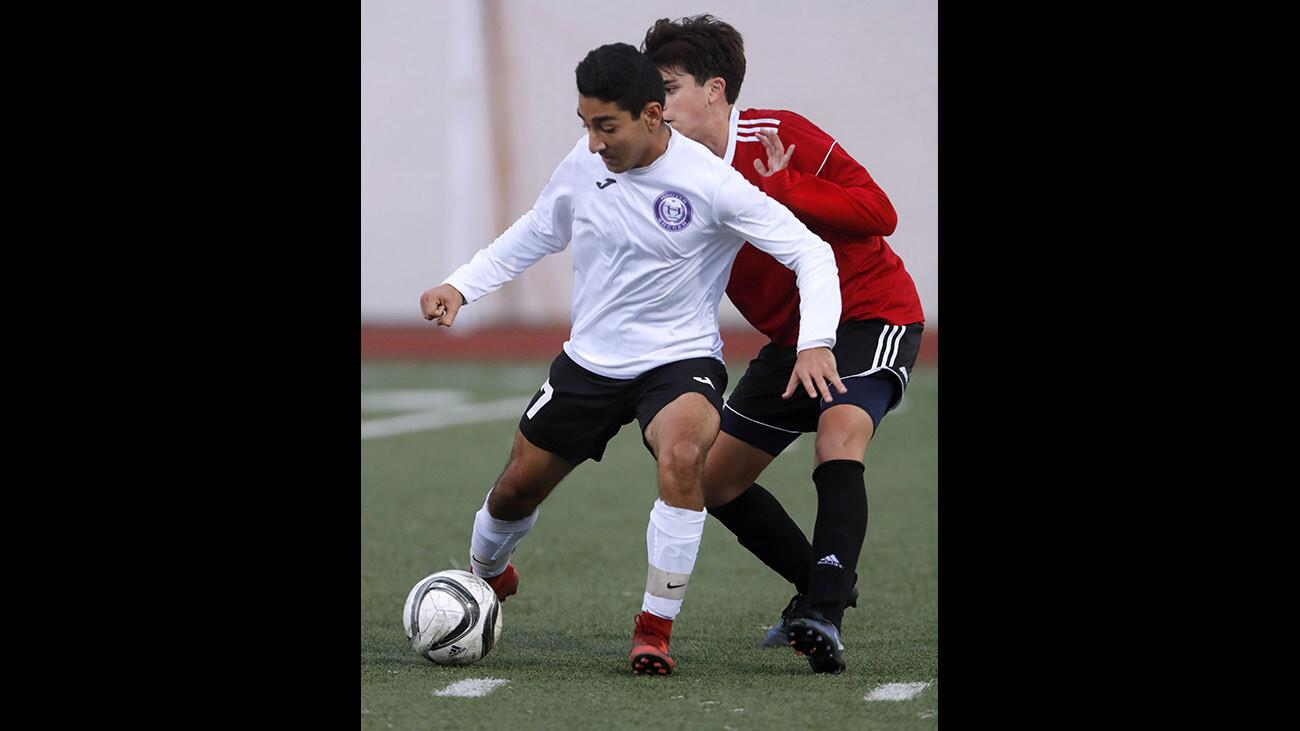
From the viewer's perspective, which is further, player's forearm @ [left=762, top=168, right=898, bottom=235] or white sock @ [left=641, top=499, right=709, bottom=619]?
player's forearm @ [left=762, top=168, right=898, bottom=235]

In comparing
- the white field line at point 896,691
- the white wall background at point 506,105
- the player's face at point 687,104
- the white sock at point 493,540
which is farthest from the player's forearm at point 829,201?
the white wall background at point 506,105

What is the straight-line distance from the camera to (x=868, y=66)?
14.8m

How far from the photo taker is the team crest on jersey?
171 inches

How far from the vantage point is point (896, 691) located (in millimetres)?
3912

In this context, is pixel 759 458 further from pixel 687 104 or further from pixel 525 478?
pixel 687 104

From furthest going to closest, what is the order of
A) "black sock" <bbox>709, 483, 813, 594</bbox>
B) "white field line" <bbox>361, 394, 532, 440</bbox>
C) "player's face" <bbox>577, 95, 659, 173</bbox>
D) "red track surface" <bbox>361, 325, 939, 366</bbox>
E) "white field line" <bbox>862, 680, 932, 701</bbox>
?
"red track surface" <bbox>361, 325, 939, 366</bbox>, "white field line" <bbox>361, 394, 532, 440</bbox>, "black sock" <bbox>709, 483, 813, 594</bbox>, "player's face" <bbox>577, 95, 659, 173</bbox>, "white field line" <bbox>862, 680, 932, 701</bbox>

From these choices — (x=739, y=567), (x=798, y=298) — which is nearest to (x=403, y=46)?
(x=739, y=567)

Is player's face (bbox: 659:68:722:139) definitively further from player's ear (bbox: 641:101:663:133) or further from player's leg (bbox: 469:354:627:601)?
player's leg (bbox: 469:354:627:601)

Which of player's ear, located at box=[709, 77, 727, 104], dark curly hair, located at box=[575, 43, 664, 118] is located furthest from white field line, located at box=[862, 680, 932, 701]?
player's ear, located at box=[709, 77, 727, 104]

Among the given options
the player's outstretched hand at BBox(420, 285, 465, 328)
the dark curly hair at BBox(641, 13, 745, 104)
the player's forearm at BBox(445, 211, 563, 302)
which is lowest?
the player's outstretched hand at BBox(420, 285, 465, 328)

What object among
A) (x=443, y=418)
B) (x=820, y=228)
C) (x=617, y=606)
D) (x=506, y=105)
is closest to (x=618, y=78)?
(x=820, y=228)

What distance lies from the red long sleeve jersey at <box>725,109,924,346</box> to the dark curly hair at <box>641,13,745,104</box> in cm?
14
